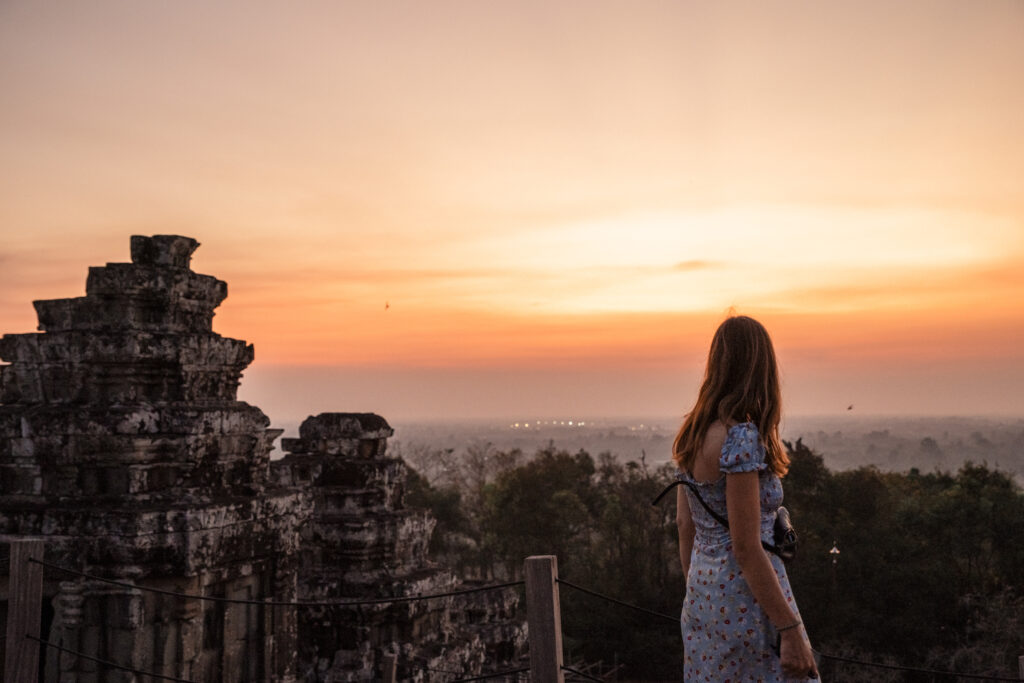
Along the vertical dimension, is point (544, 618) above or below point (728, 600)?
below

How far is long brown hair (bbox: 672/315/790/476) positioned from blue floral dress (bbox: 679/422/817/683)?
0.08 metres

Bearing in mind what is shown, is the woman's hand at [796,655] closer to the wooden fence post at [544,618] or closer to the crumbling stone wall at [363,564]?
the wooden fence post at [544,618]

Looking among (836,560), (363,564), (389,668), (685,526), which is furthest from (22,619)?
(836,560)

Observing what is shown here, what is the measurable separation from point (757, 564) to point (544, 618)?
3.66 feet

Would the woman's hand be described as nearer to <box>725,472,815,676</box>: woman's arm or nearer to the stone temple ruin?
<box>725,472,815,676</box>: woman's arm

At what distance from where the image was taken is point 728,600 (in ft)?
10.4

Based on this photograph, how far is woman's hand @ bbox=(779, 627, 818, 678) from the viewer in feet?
9.92

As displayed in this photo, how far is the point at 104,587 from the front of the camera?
575 centimetres

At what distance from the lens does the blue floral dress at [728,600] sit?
→ 309 centimetres

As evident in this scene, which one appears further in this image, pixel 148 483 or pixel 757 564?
pixel 148 483

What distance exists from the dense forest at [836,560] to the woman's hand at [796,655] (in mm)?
21971

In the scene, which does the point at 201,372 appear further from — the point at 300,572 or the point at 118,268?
the point at 300,572

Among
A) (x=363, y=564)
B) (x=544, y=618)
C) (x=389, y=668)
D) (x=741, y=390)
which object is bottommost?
(x=389, y=668)

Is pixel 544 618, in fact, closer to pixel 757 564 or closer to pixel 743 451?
pixel 757 564
